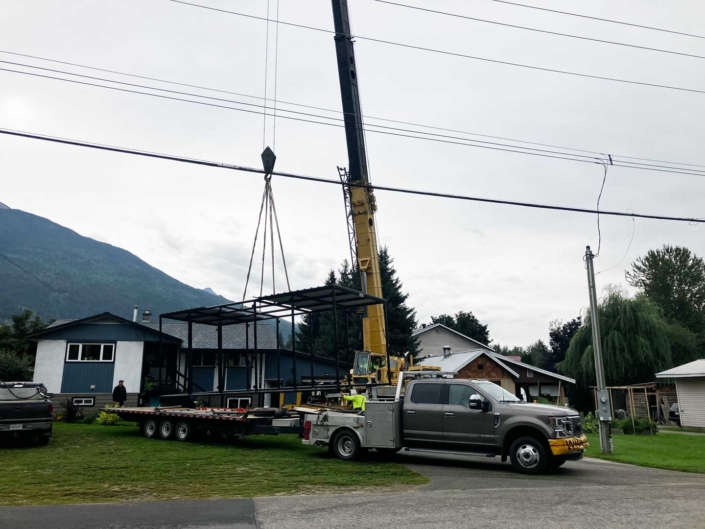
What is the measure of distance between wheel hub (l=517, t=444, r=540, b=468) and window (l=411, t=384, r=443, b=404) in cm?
194

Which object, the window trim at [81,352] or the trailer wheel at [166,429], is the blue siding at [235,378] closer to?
the window trim at [81,352]

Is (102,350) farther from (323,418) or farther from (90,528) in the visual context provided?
(90,528)

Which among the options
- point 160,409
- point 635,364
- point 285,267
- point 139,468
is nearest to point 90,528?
point 139,468

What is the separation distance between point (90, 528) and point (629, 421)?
2298cm

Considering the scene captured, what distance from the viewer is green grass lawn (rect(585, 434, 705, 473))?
13227 mm

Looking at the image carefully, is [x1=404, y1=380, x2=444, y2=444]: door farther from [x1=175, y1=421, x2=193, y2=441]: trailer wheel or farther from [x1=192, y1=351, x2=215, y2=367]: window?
[x1=192, y1=351, x2=215, y2=367]: window

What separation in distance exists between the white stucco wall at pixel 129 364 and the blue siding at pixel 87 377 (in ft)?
1.09

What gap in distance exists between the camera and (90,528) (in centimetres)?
670

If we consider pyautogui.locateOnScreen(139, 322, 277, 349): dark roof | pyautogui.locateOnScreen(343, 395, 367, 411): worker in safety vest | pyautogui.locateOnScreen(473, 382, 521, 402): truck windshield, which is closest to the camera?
pyautogui.locateOnScreen(473, 382, 521, 402): truck windshield

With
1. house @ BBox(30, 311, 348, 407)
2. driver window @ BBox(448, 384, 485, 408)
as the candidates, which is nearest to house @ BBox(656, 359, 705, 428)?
house @ BBox(30, 311, 348, 407)

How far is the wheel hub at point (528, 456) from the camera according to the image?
11047 millimetres

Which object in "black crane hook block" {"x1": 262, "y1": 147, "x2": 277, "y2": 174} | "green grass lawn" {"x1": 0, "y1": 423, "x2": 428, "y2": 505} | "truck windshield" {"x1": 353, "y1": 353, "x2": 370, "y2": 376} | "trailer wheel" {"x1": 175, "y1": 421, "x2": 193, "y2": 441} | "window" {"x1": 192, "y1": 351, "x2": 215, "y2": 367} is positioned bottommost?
"green grass lawn" {"x1": 0, "y1": 423, "x2": 428, "y2": 505}


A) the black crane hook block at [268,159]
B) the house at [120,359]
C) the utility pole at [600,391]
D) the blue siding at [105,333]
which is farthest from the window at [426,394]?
the blue siding at [105,333]

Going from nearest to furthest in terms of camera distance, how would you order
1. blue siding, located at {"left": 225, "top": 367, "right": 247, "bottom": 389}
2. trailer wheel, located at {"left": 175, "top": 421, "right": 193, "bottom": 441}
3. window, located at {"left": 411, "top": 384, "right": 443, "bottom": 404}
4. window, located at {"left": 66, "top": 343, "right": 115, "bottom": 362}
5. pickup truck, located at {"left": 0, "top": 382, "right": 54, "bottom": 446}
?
window, located at {"left": 411, "top": 384, "right": 443, "bottom": 404} < pickup truck, located at {"left": 0, "top": 382, "right": 54, "bottom": 446} < trailer wheel, located at {"left": 175, "top": 421, "right": 193, "bottom": 441} < window, located at {"left": 66, "top": 343, "right": 115, "bottom": 362} < blue siding, located at {"left": 225, "top": 367, "right": 247, "bottom": 389}
